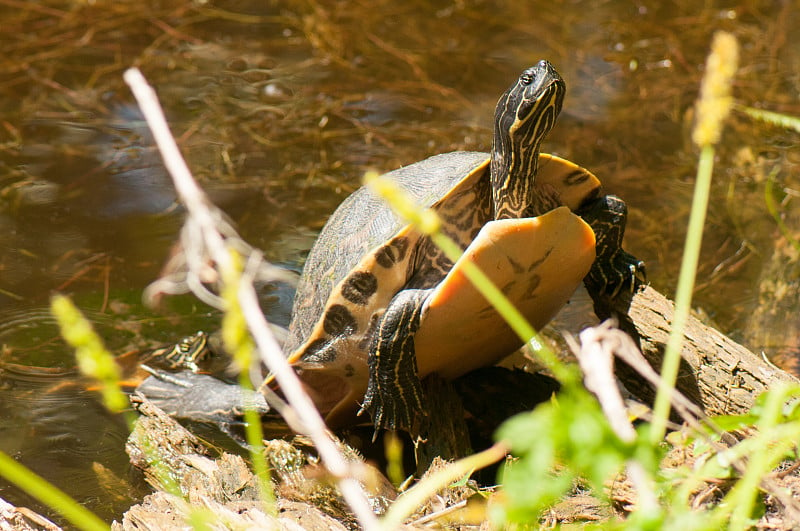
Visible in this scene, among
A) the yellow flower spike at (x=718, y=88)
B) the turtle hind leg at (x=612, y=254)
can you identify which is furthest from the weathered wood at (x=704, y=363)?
the yellow flower spike at (x=718, y=88)

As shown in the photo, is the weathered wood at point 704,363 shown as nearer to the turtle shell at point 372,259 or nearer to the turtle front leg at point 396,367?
the turtle shell at point 372,259

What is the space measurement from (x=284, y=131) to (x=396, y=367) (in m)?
3.14

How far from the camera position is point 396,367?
238 cm

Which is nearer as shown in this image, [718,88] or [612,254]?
[718,88]

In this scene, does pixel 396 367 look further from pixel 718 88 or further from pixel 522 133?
pixel 718 88

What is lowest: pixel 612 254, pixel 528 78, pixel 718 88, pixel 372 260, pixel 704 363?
pixel 704 363

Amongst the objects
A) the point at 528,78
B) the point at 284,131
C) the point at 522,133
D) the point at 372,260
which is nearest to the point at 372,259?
the point at 372,260

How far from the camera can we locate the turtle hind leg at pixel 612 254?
2645 millimetres

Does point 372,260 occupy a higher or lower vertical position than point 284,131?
higher

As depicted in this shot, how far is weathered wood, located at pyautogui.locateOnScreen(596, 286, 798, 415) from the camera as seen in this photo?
2.29m

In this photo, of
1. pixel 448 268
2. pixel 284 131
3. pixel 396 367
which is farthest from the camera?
pixel 284 131

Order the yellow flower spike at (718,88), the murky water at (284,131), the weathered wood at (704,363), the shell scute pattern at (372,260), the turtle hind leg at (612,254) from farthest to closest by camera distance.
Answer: the murky water at (284,131)
the turtle hind leg at (612,254)
the shell scute pattern at (372,260)
the weathered wood at (704,363)
the yellow flower spike at (718,88)

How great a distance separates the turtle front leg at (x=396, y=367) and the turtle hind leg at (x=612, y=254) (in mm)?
659

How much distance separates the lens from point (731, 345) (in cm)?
241
